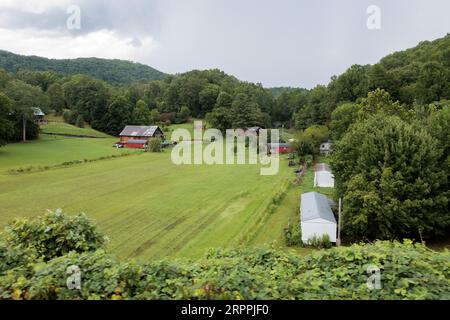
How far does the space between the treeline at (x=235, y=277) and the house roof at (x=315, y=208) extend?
11380mm

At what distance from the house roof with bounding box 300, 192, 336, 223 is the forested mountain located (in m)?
134

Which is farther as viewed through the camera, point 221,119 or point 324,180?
point 221,119

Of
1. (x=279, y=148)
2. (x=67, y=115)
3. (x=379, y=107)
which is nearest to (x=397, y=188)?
(x=379, y=107)

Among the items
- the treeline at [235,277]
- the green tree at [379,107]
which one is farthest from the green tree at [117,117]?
the treeline at [235,277]

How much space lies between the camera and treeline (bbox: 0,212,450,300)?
5.13 m

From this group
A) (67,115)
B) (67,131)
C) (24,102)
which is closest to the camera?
(24,102)

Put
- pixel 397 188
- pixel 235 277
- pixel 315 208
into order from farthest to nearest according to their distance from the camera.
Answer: pixel 315 208 → pixel 397 188 → pixel 235 277

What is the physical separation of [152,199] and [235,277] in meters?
22.3

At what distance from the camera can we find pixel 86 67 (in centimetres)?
15450

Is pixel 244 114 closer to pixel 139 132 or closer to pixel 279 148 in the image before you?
pixel 139 132

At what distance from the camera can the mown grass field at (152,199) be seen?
18516mm

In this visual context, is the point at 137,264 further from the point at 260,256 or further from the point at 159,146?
the point at 159,146

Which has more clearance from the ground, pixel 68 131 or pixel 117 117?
pixel 117 117

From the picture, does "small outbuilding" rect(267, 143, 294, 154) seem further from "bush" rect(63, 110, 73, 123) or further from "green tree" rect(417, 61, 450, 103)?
"bush" rect(63, 110, 73, 123)
